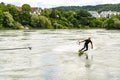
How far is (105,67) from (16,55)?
11.4 metres

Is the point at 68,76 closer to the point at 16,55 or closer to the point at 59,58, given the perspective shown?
the point at 59,58

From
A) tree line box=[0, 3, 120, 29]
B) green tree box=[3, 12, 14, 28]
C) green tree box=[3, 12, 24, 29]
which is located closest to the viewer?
green tree box=[3, 12, 24, 29]

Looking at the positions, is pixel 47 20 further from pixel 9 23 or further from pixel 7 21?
pixel 9 23

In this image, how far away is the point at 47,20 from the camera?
14188 centimetres

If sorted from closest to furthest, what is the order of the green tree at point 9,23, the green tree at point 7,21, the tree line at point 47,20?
the green tree at point 9,23
the green tree at point 7,21
the tree line at point 47,20

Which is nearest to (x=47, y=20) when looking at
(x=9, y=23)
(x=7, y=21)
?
(x=7, y=21)

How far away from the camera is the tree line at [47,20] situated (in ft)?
432

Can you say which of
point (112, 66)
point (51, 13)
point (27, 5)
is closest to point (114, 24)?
point (51, 13)

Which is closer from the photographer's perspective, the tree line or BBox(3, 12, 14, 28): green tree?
BBox(3, 12, 14, 28): green tree

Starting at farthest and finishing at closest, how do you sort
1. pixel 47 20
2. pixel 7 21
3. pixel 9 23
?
pixel 47 20 → pixel 7 21 → pixel 9 23

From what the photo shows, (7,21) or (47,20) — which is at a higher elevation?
(7,21)

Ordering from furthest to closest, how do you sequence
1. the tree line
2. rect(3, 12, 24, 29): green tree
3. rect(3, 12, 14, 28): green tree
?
1. the tree line
2. rect(3, 12, 14, 28): green tree
3. rect(3, 12, 24, 29): green tree

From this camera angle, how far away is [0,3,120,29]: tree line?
132 m

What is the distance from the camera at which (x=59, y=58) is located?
117ft
